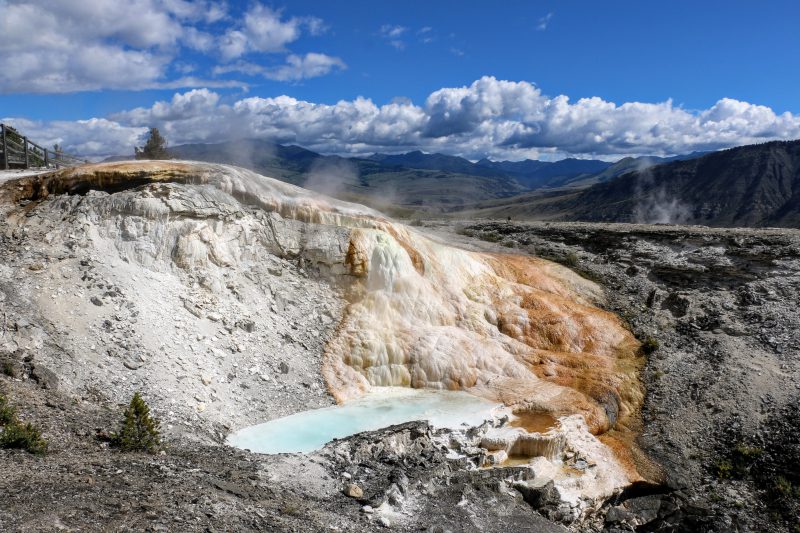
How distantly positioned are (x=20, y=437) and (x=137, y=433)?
175 centimetres

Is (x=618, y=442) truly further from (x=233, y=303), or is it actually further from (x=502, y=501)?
(x=233, y=303)

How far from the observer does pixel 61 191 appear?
16.0m

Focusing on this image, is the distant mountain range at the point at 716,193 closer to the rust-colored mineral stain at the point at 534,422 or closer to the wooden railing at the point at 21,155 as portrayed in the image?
the rust-colored mineral stain at the point at 534,422

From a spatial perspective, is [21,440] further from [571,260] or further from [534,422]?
[571,260]

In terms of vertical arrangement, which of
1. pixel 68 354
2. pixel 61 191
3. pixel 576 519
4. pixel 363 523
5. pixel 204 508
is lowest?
pixel 576 519

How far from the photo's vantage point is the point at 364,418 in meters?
13.5

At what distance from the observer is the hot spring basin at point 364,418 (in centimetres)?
1203

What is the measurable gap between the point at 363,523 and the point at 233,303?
26.4 feet

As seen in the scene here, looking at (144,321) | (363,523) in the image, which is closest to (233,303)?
(144,321)

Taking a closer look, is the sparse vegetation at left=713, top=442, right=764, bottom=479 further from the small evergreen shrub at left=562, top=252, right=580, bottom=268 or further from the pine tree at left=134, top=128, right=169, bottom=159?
the pine tree at left=134, top=128, right=169, bottom=159

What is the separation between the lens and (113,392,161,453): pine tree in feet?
31.6

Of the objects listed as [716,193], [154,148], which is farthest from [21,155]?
[716,193]

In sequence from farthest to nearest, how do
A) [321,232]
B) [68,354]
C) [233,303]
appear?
1. [321,232]
2. [233,303]
3. [68,354]

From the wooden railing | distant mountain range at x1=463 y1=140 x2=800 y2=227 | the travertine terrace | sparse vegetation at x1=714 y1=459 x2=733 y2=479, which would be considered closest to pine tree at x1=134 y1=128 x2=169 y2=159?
the wooden railing
